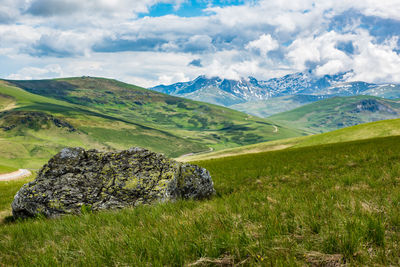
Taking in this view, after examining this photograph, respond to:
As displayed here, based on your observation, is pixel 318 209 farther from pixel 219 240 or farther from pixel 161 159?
pixel 161 159

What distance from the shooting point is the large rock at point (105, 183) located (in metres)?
11.4

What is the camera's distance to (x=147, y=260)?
351 centimetres

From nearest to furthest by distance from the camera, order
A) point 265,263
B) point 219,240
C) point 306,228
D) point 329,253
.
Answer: point 265,263, point 329,253, point 219,240, point 306,228

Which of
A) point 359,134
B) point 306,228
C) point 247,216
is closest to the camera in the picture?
point 306,228

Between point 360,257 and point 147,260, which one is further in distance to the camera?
point 147,260

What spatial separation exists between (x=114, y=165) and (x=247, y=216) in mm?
9879

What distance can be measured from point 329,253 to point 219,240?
58.8 inches

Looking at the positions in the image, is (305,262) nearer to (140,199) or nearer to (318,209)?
(318,209)

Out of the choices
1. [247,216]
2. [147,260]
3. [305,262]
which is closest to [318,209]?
[247,216]

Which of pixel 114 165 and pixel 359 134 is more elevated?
pixel 114 165

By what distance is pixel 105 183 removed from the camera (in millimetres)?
12312

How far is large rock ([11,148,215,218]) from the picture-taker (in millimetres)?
11391

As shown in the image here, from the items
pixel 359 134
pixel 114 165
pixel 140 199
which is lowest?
pixel 359 134

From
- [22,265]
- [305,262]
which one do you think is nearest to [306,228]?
[305,262]
